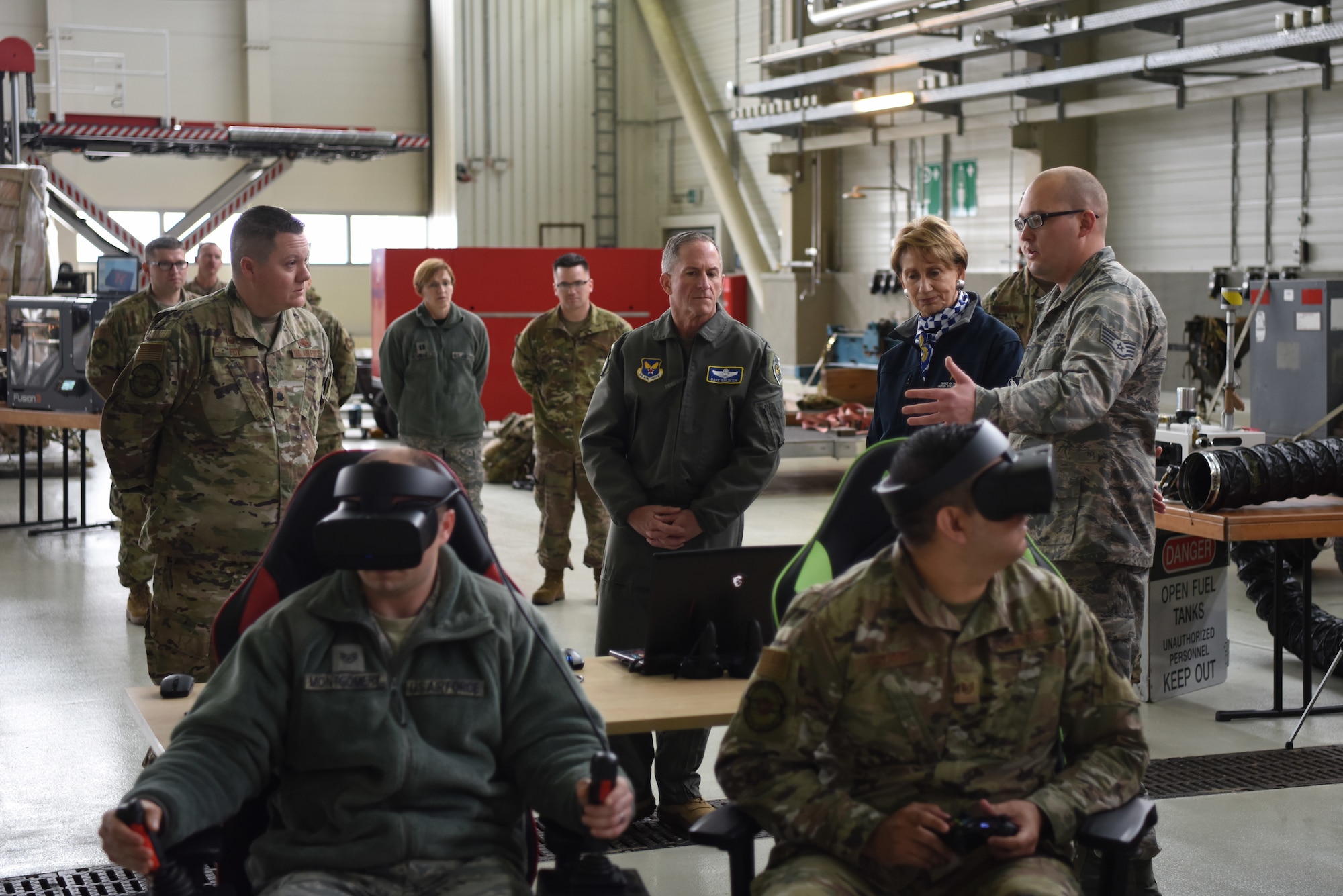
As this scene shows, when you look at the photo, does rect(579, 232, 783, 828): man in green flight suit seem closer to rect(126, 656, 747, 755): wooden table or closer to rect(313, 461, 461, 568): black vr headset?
rect(126, 656, 747, 755): wooden table

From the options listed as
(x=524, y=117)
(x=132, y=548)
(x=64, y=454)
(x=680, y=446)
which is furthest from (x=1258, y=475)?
(x=524, y=117)

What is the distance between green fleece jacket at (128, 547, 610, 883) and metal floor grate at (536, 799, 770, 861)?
1521mm

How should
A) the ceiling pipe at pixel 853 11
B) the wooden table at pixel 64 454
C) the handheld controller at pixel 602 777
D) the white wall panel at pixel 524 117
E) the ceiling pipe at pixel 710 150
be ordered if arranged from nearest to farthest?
the handheld controller at pixel 602 777 → the wooden table at pixel 64 454 → the ceiling pipe at pixel 853 11 → the ceiling pipe at pixel 710 150 → the white wall panel at pixel 524 117

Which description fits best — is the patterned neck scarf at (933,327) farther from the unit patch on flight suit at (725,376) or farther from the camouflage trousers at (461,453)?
the camouflage trousers at (461,453)

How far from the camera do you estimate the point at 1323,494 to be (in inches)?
199

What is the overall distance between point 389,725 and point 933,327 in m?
2.15

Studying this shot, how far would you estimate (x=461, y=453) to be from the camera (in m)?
7.56

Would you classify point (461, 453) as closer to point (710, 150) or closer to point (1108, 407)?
point (1108, 407)

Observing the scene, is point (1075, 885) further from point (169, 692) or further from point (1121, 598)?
point (169, 692)

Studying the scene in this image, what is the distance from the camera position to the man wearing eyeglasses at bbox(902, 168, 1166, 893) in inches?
134

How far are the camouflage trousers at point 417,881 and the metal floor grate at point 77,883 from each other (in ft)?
5.22

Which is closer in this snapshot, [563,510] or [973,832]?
[973,832]

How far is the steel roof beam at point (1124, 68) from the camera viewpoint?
10516 mm

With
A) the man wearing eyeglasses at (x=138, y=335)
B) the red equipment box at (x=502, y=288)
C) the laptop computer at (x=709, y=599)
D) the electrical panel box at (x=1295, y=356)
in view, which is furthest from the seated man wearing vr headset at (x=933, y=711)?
the red equipment box at (x=502, y=288)
